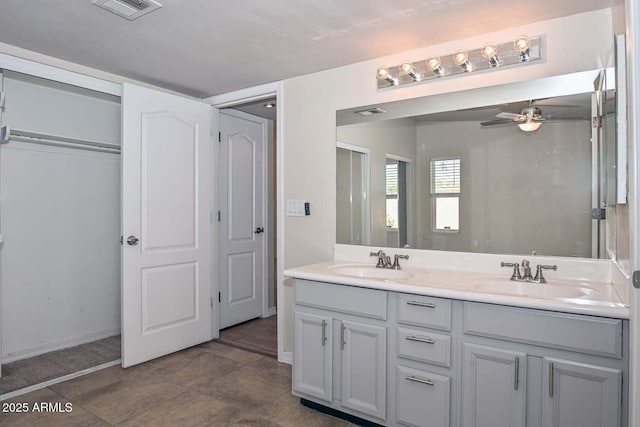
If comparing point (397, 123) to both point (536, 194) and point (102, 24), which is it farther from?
point (102, 24)

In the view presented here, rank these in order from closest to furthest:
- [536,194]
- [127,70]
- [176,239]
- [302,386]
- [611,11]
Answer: [611,11] → [536,194] → [302,386] → [127,70] → [176,239]

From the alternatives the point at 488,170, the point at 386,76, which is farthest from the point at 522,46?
the point at 386,76

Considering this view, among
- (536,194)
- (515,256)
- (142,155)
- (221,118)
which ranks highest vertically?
(221,118)

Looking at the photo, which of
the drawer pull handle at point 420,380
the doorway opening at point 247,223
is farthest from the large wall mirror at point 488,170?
the doorway opening at point 247,223

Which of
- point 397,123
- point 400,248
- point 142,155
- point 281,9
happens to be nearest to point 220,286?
point 142,155

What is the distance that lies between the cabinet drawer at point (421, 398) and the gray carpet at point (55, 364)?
2349 mm

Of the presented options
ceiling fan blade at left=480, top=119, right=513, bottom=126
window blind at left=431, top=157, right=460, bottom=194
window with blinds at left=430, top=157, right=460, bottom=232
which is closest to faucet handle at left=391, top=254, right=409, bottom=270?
window with blinds at left=430, top=157, right=460, bottom=232

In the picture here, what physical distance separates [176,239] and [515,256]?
246 centimetres

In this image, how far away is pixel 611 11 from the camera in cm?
193

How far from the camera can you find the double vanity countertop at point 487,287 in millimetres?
1529

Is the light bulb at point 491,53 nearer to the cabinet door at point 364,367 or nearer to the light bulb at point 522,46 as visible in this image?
the light bulb at point 522,46

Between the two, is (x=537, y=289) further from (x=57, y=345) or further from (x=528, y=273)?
(x=57, y=345)

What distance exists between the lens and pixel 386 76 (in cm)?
252

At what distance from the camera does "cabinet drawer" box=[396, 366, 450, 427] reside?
1.84m
